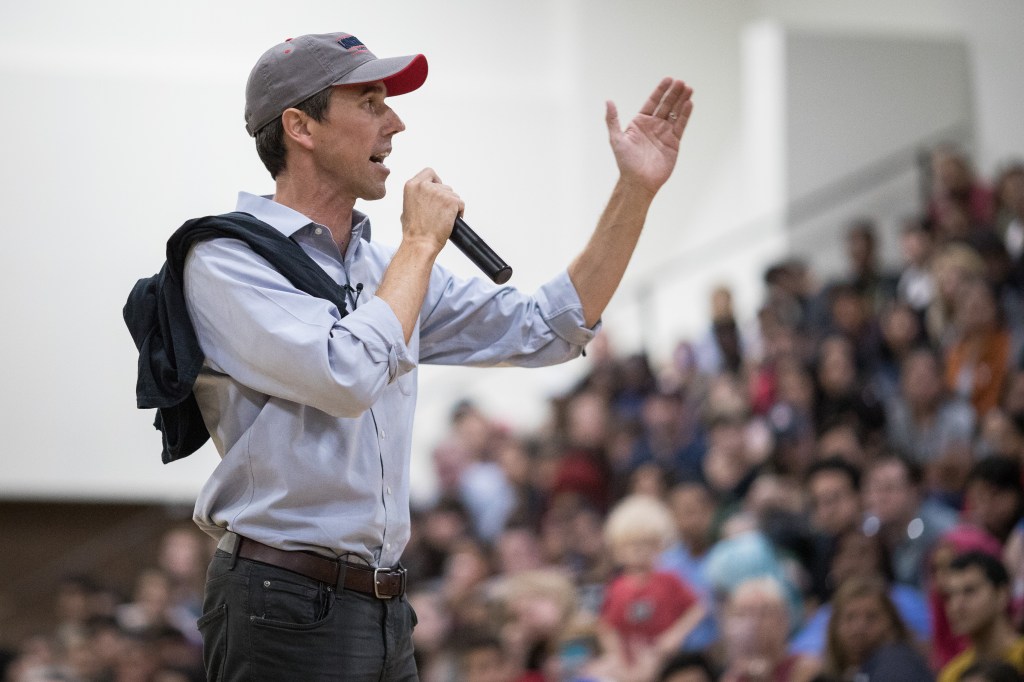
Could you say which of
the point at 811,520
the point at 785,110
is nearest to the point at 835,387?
the point at 811,520

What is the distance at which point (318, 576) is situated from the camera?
1778 mm

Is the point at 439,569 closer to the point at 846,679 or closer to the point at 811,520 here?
the point at 811,520

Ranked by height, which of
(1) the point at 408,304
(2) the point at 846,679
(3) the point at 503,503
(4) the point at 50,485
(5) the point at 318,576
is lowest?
(4) the point at 50,485

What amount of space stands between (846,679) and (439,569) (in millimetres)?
2750

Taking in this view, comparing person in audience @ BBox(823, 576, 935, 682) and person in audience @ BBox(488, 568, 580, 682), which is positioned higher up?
person in audience @ BBox(823, 576, 935, 682)

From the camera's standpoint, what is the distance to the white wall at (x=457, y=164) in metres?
8.49

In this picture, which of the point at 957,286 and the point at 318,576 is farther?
the point at 957,286

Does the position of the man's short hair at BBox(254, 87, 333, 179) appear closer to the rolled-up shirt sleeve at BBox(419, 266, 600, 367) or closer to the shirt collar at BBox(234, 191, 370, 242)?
the shirt collar at BBox(234, 191, 370, 242)

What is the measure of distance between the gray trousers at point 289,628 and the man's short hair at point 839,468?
304 centimetres

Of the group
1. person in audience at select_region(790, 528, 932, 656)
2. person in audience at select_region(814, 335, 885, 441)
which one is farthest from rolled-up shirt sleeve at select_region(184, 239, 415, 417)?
person in audience at select_region(814, 335, 885, 441)

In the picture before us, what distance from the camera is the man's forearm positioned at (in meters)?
2.06

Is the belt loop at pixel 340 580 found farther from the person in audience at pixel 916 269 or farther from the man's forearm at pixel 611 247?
the person in audience at pixel 916 269

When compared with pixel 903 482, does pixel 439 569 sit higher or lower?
lower

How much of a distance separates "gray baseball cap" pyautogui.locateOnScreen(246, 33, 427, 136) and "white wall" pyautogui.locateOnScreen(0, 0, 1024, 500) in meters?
5.08
